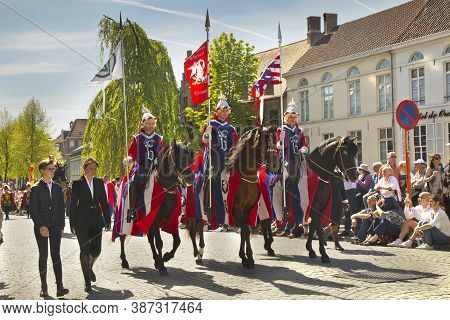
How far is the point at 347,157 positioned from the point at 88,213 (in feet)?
14.6

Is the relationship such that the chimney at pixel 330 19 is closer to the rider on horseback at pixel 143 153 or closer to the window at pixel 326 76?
the rider on horseback at pixel 143 153

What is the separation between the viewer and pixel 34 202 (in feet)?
25.7

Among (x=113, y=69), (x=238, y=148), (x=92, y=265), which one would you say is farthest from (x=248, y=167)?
(x=92, y=265)

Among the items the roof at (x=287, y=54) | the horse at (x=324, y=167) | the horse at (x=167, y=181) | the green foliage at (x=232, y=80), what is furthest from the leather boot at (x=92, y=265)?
the roof at (x=287, y=54)

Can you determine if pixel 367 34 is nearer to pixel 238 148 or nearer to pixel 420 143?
pixel 420 143

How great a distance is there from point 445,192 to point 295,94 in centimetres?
361

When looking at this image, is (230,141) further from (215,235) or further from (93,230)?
(215,235)

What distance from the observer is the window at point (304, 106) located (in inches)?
530

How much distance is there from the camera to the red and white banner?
10375 mm

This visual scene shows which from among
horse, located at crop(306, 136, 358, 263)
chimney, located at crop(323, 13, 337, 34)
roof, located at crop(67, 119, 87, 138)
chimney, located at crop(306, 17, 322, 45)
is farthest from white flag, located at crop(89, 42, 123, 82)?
horse, located at crop(306, 136, 358, 263)

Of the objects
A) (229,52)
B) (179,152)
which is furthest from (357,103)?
(179,152)

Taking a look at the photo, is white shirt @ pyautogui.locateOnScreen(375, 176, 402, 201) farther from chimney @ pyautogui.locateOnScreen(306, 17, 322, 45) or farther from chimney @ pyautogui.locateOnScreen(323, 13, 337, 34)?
chimney @ pyautogui.locateOnScreen(323, 13, 337, 34)

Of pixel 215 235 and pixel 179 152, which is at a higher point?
pixel 179 152

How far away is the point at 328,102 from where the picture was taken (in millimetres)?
12766
